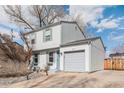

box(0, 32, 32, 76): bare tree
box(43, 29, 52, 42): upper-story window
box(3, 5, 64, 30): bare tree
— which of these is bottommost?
box(0, 32, 32, 76): bare tree

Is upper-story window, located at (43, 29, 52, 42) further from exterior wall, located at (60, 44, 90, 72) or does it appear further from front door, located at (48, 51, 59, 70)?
exterior wall, located at (60, 44, 90, 72)

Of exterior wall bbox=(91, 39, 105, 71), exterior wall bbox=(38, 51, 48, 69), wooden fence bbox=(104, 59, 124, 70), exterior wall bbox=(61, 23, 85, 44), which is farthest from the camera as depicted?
exterior wall bbox=(38, 51, 48, 69)

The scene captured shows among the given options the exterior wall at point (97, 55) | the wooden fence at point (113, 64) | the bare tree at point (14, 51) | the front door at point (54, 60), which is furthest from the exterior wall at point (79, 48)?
the wooden fence at point (113, 64)

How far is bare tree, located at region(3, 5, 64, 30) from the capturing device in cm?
2939

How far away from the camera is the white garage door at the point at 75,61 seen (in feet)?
53.2

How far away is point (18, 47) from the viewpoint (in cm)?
2095

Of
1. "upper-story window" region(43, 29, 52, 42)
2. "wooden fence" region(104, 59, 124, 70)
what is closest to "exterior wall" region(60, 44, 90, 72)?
"upper-story window" region(43, 29, 52, 42)

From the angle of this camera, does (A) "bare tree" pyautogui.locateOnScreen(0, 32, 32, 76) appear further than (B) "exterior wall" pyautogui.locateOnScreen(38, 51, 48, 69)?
No

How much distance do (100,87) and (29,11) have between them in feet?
72.8

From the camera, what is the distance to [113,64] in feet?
65.0

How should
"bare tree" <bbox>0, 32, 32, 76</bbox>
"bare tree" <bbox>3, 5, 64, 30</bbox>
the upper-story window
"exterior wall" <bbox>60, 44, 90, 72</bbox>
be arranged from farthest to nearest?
"bare tree" <bbox>3, 5, 64, 30</bbox> < "bare tree" <bbox>0, 32, 32, 76</bbox> < the upper-story window < "exterior wall" <bbox>60, 44, 90, 72</bbox>
